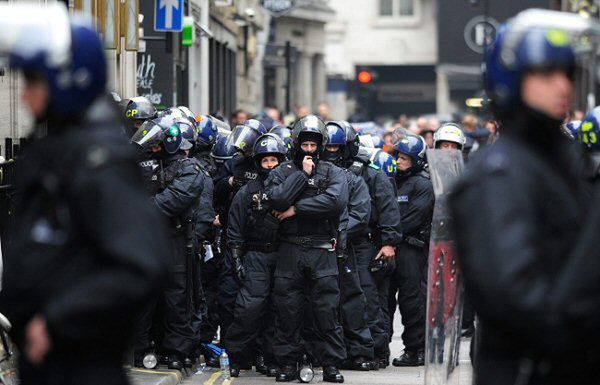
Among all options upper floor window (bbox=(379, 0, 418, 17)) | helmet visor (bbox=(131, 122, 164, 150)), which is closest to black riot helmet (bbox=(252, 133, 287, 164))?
helmet visor (bbox=(131, 122, 164, 150))

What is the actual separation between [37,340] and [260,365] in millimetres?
9092

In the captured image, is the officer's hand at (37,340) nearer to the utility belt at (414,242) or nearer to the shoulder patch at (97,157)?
the shoulder patch at (97,157)

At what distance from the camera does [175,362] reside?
1209 cm

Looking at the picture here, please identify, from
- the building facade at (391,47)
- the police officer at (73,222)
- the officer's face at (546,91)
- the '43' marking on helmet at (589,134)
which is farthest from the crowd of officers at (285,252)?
the building facade at (391,47)

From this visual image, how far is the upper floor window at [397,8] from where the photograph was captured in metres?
81.9

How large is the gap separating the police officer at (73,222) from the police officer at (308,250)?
27.0 feet

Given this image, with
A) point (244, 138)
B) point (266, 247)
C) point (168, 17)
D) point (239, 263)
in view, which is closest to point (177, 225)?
point (239, 263)

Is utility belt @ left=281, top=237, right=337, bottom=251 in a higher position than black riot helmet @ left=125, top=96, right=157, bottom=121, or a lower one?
lower

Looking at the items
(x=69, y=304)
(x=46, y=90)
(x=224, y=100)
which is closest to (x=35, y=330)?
(x=69, y=304)

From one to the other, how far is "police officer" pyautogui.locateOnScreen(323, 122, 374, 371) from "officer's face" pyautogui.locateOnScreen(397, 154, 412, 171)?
1.05 meters

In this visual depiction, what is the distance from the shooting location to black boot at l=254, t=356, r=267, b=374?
41.4ft

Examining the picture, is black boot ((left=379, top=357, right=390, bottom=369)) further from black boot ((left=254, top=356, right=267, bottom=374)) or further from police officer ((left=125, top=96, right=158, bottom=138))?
police officer ((left=125, top=96, right=158, bottom=138))

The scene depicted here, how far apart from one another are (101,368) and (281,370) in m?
8.58

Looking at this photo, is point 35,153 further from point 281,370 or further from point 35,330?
point 281,370
